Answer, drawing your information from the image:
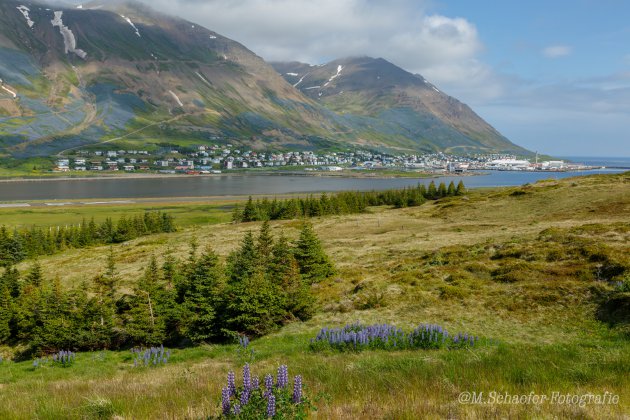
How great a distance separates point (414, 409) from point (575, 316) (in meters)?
15.1

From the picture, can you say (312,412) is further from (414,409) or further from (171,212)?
(171,212)

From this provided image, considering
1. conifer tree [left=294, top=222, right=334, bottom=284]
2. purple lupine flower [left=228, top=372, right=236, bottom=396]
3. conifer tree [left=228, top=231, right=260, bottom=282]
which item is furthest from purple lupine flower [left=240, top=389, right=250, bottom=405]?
conifer tree [left=294, top=222, right=334, bottom=284]

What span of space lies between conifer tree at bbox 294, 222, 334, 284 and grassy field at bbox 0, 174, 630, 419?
1.38 meters

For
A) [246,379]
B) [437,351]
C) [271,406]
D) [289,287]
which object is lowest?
[289,287]

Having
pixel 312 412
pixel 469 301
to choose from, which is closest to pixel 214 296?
pixel 469 301

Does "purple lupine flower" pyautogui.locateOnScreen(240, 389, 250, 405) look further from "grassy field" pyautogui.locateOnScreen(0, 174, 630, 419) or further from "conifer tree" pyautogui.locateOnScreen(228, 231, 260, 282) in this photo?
"conifer tree" pyautogui.locateOnScreen(228, 231, 260, 282)

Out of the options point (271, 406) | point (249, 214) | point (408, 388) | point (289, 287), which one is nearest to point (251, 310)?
point (289, 287)

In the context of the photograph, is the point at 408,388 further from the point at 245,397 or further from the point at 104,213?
the point at 104,213

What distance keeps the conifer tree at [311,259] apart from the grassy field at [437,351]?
138 cm

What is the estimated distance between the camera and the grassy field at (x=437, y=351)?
6.91m

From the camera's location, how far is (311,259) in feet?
108

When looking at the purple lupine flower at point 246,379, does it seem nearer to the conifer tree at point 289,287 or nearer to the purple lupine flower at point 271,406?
the purple lupine flower at point 271,406

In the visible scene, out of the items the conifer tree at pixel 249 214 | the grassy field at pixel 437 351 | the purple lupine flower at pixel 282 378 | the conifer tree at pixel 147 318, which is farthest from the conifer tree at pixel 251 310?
the conifer tree at pixel 249 214

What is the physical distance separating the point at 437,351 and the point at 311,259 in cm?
2091
